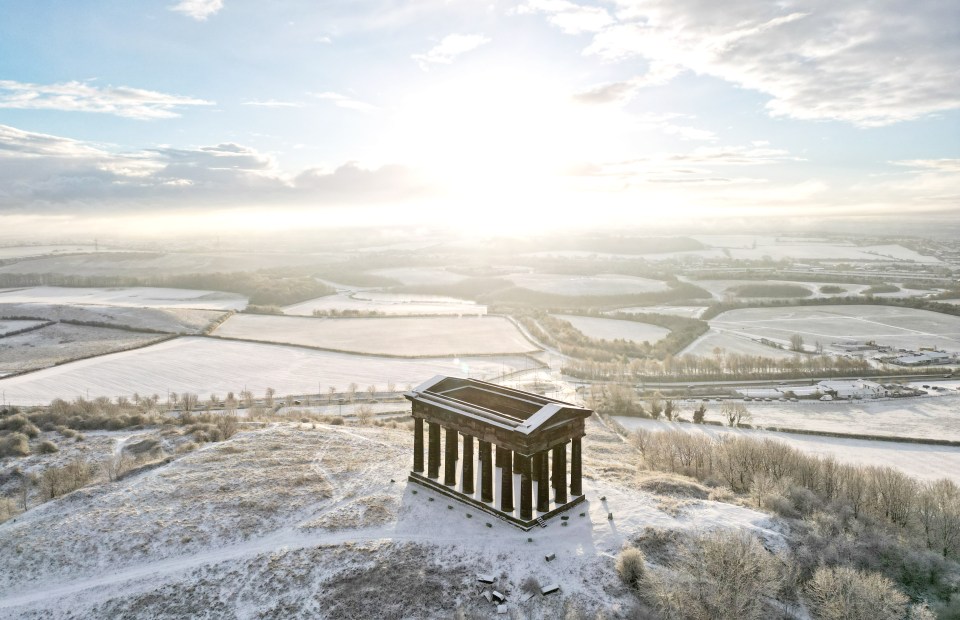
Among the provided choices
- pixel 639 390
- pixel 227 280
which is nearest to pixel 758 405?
pixel 639 390

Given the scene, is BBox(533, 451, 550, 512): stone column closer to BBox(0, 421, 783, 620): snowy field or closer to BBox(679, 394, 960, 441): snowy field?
BBox(0, 421, 783, 620): snowy field

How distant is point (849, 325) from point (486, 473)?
10933 cm

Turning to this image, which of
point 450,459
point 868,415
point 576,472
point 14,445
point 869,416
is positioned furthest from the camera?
point 868,415

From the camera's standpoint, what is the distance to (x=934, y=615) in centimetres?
2195

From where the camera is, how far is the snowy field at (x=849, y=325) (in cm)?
9981

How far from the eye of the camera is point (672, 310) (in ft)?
458

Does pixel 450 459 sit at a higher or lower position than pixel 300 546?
higher

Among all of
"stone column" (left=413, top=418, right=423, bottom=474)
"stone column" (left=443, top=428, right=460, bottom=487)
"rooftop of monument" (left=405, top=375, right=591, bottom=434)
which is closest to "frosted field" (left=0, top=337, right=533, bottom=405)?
"rooftop of monument" (left=405, top=375, right=591, bottom=434)

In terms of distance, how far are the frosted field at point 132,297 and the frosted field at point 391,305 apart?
16595 millimetres

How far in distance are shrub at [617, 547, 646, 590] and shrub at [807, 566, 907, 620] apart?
675 cm

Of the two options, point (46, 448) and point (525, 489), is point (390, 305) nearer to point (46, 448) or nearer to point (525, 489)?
point (46, 448)

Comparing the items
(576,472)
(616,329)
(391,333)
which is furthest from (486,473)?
(616,329)

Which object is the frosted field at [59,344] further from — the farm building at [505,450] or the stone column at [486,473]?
the stone column at [486,473]

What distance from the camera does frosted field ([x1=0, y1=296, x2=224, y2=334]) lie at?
98.3 meters
